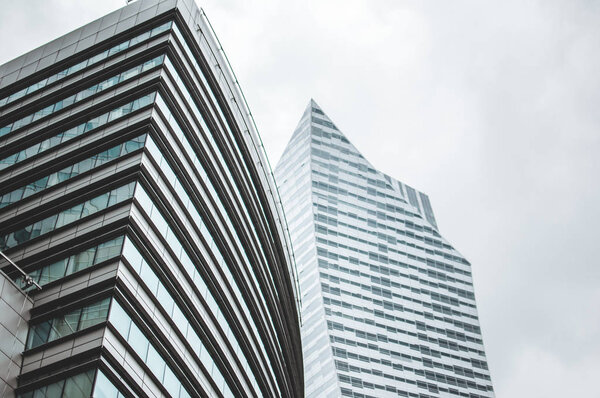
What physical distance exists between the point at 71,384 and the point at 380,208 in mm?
151348

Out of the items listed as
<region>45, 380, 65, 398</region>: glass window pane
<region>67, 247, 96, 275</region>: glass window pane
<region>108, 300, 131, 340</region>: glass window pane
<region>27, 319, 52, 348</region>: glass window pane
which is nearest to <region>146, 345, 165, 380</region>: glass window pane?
<region>108, 300, 131, 340</region>: glass window pane

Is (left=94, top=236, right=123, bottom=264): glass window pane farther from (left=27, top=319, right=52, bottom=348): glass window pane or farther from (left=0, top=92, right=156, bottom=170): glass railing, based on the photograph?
(left=0, top=92, right=156, bottom=170): glass railing

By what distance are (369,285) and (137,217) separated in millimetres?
127262

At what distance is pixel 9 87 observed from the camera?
49469 millimetres

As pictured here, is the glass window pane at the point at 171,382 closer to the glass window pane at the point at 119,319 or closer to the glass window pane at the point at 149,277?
the glass window pane at the point at 119,319

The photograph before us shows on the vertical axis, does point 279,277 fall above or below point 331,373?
below

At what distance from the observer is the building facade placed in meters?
31.6

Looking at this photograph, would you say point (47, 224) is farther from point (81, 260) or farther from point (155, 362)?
point (155, 362)

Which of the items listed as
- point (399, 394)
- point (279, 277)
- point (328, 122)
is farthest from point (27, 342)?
point (328, 122)

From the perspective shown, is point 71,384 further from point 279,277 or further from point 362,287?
point 362,287

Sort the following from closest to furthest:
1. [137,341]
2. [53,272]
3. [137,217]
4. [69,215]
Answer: [137,341] → [53,272] → [137,217] → [69,215]

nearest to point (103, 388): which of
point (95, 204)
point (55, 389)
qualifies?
point (55, 389)

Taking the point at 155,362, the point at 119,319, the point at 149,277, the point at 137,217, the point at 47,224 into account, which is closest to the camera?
the point at 119,319

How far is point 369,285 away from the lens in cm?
15900
